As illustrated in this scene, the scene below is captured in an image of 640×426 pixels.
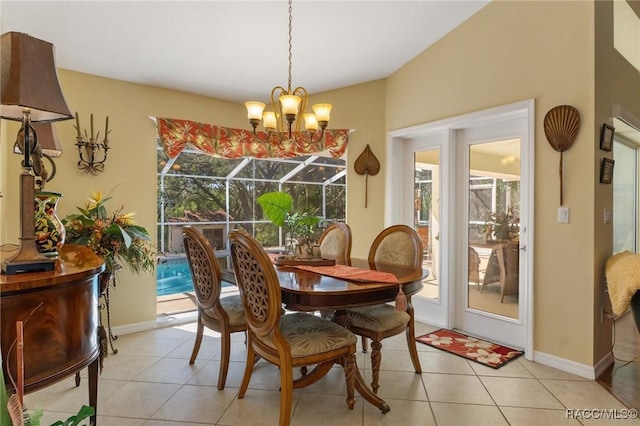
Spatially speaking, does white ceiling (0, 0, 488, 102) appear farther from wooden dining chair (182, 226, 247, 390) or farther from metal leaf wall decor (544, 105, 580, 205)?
wooden dining chair (182, 226, 247, 390)

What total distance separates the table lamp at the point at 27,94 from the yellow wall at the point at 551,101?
309 centimetres

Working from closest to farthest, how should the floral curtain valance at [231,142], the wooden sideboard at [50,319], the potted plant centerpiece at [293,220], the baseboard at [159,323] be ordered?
1. the wooden sideboard at [50,319]
2. the potted plant centerpiece at [293,220]
3. the baseboard at [159,323]
4. the floral curtain valance at [231,142]

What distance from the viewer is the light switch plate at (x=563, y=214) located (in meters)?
2.57

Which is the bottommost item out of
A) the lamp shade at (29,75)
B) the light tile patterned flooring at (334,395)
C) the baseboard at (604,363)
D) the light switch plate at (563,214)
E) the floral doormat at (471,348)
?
the light tile patterned flooring at (334,395)

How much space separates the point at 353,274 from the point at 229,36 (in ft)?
7.27

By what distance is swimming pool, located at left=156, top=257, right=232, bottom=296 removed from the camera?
5.58 meters

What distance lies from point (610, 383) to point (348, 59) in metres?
3.41

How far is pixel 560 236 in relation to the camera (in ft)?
8.59

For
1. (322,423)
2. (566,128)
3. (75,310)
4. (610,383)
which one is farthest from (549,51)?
(75,310)

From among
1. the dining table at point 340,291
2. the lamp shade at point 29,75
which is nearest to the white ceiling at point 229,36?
the lamp shade at point 29,75

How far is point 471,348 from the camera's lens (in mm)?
2994

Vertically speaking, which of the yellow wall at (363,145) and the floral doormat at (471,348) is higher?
the yellow wall at (363,145)

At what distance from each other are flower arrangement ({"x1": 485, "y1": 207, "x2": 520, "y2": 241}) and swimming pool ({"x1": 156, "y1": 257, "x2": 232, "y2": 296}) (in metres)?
4.45

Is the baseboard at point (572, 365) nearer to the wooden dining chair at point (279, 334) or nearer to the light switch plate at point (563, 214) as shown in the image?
the light switch plate at point (563, 214)
